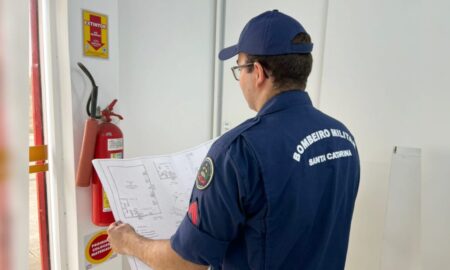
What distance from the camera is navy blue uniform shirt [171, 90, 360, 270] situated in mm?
675

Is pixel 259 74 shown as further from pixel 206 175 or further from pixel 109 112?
pixel 109 112

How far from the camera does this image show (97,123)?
1139 mm

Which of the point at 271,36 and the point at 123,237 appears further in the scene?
the point at 123,237

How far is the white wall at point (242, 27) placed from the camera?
1.58 m

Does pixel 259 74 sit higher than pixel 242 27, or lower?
lower

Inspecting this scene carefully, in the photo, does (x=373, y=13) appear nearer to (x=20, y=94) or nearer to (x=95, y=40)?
(x=95, y=40)

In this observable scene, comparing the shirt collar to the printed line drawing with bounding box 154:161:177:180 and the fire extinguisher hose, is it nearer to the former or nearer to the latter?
the printed line drawing with bounding box 154:161:177:180

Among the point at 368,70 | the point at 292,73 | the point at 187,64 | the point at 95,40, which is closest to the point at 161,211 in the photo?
the point at 292,73

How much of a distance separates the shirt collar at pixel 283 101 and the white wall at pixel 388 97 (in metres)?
0.84

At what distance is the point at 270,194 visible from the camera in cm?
67

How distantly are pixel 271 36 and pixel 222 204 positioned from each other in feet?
1.48

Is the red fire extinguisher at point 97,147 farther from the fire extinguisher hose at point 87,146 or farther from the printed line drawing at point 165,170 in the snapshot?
the printed line drawing at point 165,170

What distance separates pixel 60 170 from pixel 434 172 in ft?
5.29

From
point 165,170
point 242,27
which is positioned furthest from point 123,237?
point 242,27
